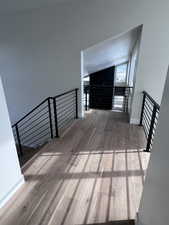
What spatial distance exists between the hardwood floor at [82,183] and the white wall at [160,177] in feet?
1.65

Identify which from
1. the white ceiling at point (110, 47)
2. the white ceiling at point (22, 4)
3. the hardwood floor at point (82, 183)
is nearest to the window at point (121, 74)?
the white ceiling at point (110, 47)

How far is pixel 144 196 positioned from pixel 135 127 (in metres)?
2.18

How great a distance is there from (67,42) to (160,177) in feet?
10.3

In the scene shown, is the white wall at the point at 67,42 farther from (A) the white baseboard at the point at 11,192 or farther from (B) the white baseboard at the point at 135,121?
(A) the white baseboard at the point at 11,192

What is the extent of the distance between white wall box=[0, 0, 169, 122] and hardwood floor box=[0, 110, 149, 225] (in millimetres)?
1384

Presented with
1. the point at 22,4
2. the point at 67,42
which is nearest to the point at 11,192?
the point at 67,42

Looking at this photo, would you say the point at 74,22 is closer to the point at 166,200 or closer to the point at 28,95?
the point at 28,95

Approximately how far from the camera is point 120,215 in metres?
1.21

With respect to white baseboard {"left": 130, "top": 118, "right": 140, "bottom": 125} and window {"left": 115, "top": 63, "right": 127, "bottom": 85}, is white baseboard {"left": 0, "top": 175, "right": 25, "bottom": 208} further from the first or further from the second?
window {"left": 115, "top": 63, "right": 127, "bottom": 85}

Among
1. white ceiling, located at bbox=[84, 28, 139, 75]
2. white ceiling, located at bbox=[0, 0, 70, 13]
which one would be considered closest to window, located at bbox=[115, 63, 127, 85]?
white ceiling, located at bbox=[84, 28, 139, 75]

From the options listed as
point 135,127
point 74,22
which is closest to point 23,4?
point 74,22

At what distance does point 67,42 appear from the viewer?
9.89 feet

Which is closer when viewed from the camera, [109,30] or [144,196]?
[144,196]

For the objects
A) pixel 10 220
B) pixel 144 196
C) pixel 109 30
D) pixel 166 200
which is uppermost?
pixel 109 30
